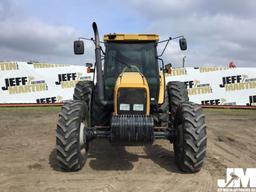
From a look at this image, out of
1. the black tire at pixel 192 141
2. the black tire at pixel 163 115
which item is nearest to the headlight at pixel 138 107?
the black tire at pixel 192 141

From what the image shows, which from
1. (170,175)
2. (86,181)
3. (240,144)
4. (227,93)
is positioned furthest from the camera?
(227,93)

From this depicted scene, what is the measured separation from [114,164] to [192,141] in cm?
163

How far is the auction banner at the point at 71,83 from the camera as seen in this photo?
18.8 m

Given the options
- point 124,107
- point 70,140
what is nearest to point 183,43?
point 124,107

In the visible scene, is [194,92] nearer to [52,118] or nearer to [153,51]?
[52,118]

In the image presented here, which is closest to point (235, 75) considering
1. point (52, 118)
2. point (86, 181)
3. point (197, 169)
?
point (52, 118)

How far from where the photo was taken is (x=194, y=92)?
1962 cm

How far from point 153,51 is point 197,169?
2.78m

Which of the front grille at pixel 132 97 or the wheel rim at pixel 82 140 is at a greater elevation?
the front grille at pixel 132 97

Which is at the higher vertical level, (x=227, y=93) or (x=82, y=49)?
(x=82, y=49)

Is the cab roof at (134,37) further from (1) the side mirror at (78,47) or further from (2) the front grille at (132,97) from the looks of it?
(2) the front grille at (132,97)

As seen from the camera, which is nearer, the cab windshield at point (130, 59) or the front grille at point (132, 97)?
the front grille at point (132, 97)

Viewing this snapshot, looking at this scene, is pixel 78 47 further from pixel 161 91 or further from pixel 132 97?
pixel 161 91

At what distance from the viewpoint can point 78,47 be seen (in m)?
7.84
